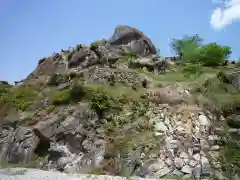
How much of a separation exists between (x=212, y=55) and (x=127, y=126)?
17.0 m

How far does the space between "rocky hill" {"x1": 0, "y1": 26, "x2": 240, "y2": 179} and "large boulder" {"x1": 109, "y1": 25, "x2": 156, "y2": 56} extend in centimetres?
1276

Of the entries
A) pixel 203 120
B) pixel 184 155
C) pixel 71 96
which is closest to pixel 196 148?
pixel 184 155

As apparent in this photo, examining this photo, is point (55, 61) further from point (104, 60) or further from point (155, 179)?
point (155, 179)

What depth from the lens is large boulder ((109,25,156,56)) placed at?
118 feet

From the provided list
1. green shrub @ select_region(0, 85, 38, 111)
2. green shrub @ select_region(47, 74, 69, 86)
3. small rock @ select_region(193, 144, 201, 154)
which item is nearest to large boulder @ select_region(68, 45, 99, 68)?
green shrub @ select_region(47, 74, 69, 86)

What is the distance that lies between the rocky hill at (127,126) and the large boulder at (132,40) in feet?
41.8

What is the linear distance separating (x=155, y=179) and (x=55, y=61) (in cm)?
2030

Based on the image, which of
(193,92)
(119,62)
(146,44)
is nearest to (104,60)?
(119,62)

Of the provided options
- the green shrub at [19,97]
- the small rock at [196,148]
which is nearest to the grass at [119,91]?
the small rock at [196,148]

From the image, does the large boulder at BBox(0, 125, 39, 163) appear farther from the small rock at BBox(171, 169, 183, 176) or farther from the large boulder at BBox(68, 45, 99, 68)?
the large boulder at BBox(68, 45, 99, 68)

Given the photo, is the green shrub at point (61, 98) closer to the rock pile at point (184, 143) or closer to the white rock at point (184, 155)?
the rock pile at point (184, 143)

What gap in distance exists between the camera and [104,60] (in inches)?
973

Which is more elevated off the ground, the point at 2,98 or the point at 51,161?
the point at 2,98

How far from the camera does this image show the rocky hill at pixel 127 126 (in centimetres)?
1395
